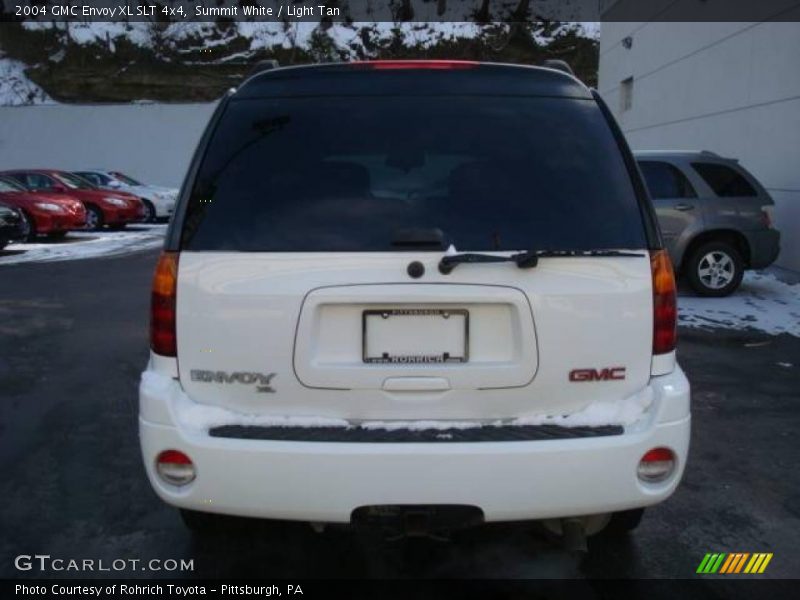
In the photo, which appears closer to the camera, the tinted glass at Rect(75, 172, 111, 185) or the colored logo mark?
the colored logo mark

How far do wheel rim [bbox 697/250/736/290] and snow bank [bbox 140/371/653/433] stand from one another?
6816 mm

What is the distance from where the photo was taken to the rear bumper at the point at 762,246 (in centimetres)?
871

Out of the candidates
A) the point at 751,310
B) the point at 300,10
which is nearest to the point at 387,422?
the point at 751,310

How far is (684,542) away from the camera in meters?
3.26

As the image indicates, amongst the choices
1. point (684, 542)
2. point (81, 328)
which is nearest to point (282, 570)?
point (684, 542)

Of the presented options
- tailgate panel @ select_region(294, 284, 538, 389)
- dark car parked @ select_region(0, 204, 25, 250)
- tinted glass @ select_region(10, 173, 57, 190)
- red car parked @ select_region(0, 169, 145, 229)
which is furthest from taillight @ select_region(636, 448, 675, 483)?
tinted glass @ select_region(10, 173, 57, 190)

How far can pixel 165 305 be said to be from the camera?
2609mm

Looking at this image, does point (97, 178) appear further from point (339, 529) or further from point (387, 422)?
point (387, 422)

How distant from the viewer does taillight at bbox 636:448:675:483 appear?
99.3 inches

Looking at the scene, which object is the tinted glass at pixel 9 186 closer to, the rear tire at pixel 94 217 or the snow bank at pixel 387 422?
the rear tire at pixel 94 217

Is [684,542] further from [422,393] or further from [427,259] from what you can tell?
[427,259]

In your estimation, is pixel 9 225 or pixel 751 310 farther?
pixel 9 225

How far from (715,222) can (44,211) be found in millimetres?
12930

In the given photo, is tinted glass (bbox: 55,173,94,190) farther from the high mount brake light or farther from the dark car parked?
the high mount brake light
